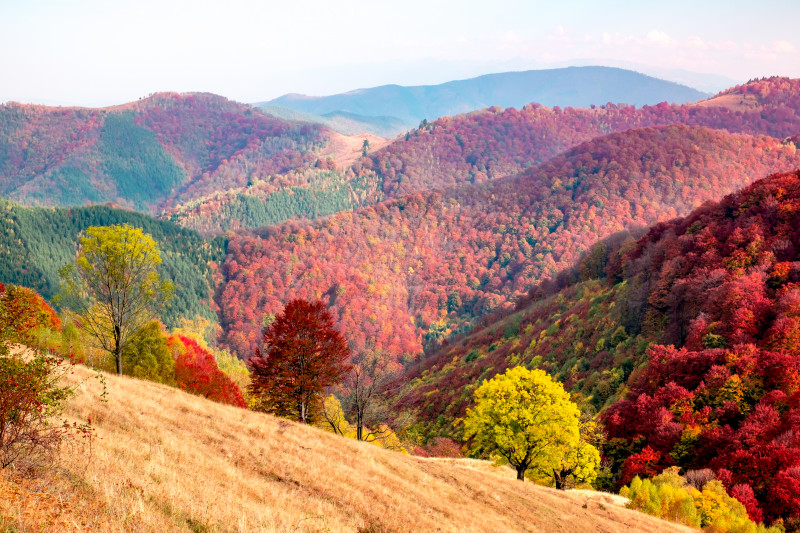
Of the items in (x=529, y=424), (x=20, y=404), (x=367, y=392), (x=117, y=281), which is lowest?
(x=529, y=424)

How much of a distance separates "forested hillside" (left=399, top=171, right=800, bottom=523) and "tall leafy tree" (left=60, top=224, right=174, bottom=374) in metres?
25.9

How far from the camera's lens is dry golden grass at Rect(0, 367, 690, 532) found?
10.1m

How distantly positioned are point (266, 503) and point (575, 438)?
84.8 feet

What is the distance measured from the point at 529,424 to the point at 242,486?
24.0 metres

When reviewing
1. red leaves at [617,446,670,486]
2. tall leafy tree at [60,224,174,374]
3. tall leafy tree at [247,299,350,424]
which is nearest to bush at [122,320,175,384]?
tall leafy tree at [247,299,350,424]

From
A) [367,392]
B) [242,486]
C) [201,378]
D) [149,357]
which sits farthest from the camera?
[201,378]

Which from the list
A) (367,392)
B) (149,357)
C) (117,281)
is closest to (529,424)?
(367,392)

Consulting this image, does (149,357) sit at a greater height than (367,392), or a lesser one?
lesser

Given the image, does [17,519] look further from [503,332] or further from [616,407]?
[503,332]

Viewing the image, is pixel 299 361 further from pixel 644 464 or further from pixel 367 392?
pixel 644 464

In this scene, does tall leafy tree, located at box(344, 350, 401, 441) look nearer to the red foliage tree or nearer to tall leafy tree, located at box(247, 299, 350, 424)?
tall leafy tree, located at box(247, 299, 350, 424)

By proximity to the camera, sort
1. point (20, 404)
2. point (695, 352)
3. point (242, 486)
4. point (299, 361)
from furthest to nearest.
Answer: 1. point (695, 352)
2. point (299, 361)
3. point (242, 486)
4. point (20, 404)

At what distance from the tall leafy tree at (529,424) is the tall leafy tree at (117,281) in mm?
21753

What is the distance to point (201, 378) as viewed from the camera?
169 feet
